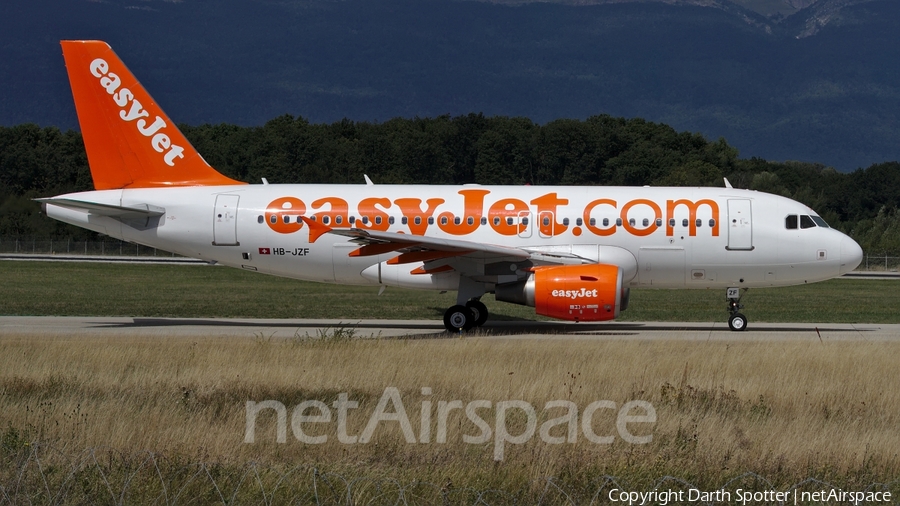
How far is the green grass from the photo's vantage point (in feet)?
92.9

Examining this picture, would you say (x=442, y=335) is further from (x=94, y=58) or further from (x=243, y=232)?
(x=94, y=58)

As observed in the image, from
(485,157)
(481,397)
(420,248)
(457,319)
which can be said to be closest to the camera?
(481,397)

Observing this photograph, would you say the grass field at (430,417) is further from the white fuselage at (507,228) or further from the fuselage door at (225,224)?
the fuselage door at (225,224)

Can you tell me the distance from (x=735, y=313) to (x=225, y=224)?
1245 cm

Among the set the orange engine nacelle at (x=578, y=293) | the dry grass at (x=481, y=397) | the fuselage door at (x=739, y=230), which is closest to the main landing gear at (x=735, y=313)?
the fuselage door at (x=739, y=230)

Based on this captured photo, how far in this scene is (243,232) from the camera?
24703 millimetres

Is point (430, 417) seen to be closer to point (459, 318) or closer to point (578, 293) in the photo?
point (578, 293)

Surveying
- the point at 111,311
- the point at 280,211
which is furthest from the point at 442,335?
the point at 111,311

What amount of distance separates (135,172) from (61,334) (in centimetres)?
554

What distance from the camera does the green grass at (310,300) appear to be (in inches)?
1115

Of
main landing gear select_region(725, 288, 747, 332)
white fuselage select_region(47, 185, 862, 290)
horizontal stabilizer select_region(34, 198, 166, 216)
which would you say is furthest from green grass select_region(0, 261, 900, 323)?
horizontal stabilizer select_region(34, 198, 166, 216)

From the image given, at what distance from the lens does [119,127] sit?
2514 cm

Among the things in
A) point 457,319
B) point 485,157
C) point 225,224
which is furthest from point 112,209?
point 485,157

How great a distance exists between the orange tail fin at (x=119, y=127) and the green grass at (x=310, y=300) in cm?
412
